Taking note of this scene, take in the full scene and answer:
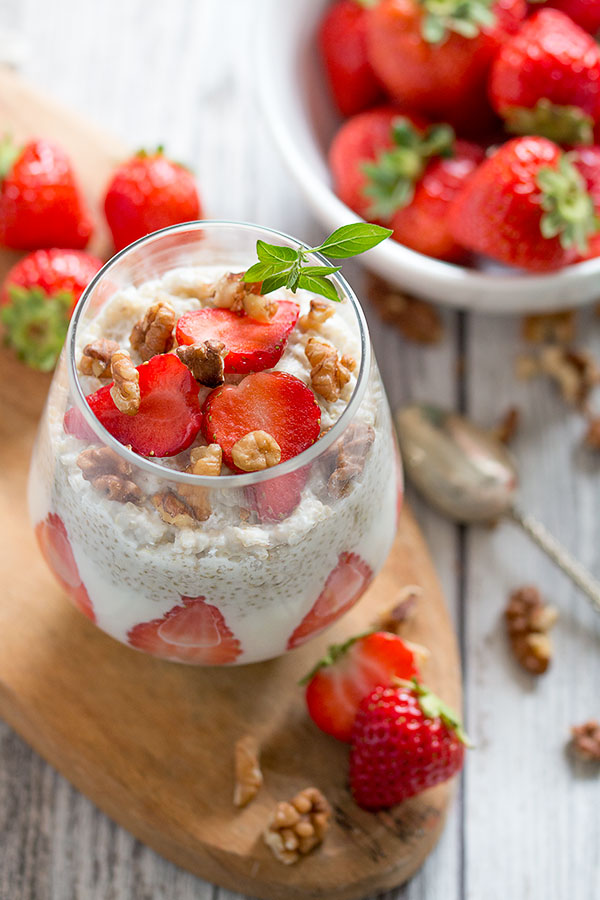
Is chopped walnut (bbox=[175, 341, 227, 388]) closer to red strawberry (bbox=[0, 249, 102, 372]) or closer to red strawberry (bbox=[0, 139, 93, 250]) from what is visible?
red strawberry (bbox=[0, 249, 102, 372])

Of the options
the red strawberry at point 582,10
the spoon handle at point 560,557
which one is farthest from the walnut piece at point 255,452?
the red strawberry at point 582,10

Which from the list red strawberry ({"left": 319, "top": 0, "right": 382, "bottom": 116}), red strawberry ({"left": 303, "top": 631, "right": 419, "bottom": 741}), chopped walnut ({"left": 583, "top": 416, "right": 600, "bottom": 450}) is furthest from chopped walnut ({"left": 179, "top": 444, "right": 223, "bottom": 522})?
red strawberry ({"left": 319, "top": 0, "right": 382, "bottom": 116})

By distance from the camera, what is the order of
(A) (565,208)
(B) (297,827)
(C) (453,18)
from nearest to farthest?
1. (B) (297,827)
2. (A) (565,208)
3. (C) (453,18)

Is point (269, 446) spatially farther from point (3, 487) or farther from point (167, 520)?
point (3, 487)

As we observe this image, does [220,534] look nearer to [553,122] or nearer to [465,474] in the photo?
[465,474]

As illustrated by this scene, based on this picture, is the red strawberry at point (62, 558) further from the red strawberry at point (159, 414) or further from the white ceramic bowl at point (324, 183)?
the white ceramic bowl at point (324, 183)

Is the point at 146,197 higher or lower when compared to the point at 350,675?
higher

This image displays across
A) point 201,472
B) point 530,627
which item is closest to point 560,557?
point 530,627
